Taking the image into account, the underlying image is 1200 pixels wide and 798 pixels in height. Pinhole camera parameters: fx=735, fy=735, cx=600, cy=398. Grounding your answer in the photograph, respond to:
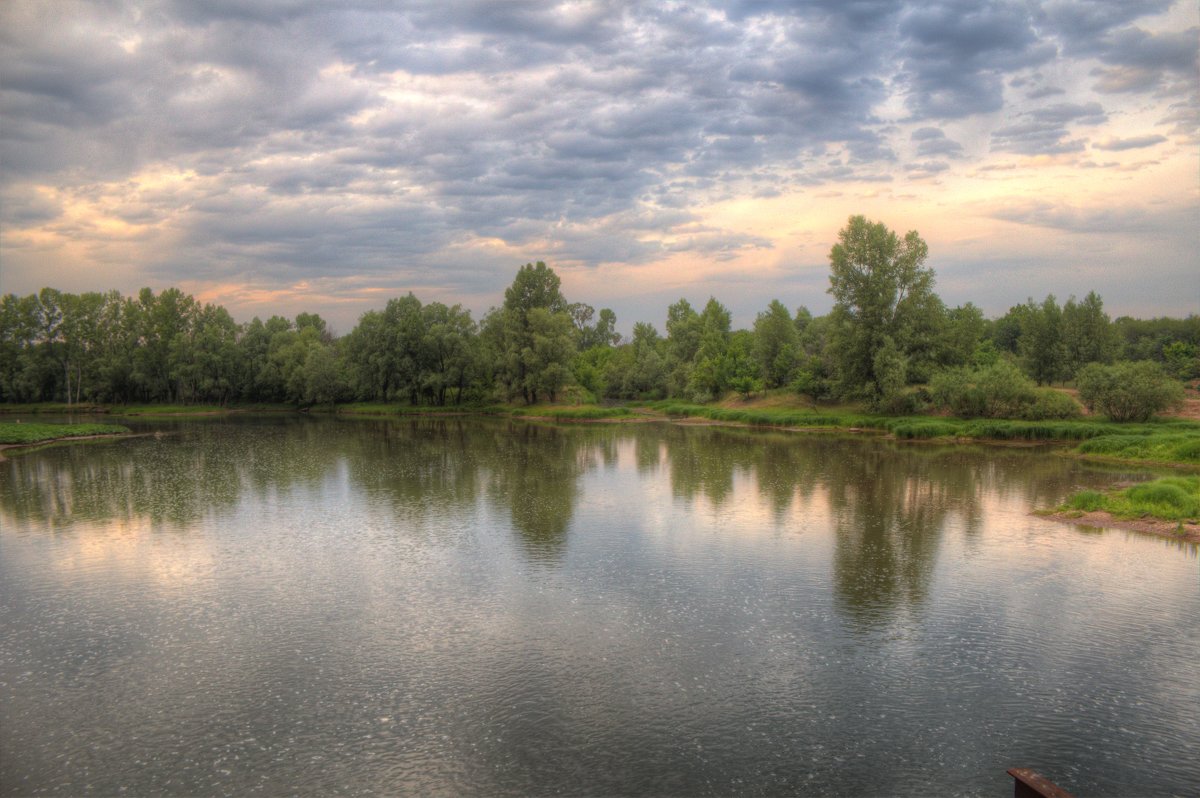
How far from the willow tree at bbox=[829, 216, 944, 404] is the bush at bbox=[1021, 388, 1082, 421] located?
10.1m

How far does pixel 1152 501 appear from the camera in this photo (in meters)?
22.3

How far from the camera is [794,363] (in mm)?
69000

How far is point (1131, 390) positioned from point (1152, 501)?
24.1m

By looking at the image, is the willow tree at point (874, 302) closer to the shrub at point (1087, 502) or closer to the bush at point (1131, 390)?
the bush at point (1131, 390)

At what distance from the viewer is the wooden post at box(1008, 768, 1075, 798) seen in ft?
24.2

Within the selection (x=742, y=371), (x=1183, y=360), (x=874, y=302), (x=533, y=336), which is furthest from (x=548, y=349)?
(x=1183, y=360)

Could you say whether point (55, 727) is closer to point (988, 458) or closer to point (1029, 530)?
point (1029, 530)

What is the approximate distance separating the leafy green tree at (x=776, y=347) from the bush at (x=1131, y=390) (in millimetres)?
27189

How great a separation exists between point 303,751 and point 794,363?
64.2 meters

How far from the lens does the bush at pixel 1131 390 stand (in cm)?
4153

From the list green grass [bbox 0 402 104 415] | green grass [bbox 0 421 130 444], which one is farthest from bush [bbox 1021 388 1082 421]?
green grass [bbox 0 402 104 415]

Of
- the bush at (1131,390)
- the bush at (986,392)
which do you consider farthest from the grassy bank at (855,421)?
the bush at (986,392)

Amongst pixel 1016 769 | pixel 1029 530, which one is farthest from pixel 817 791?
pixel 1029 530

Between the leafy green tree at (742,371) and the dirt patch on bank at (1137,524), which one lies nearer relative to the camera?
the dirt patch on bank at (1137,524)
